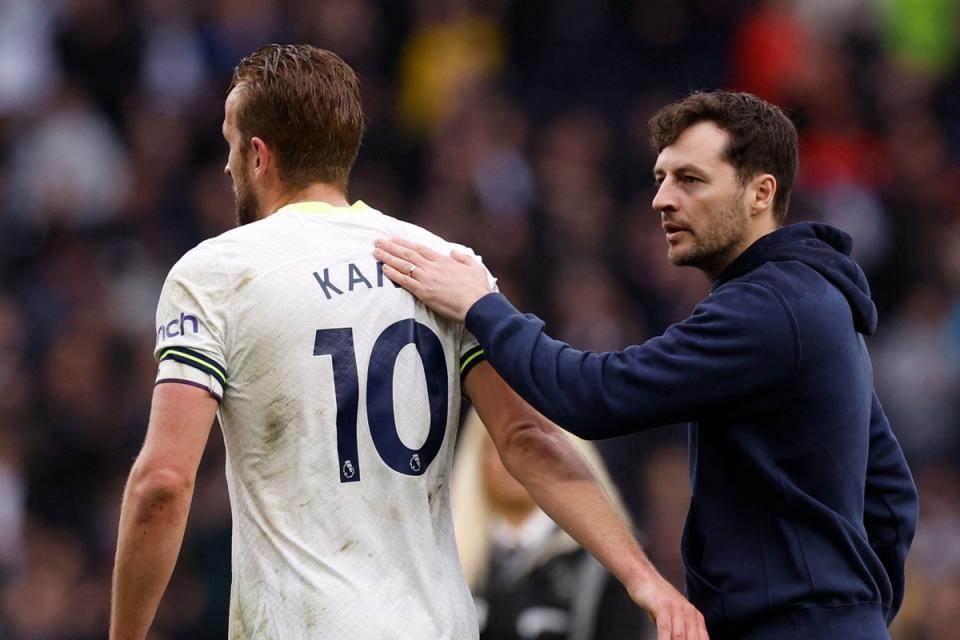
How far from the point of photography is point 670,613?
4047 millimetres

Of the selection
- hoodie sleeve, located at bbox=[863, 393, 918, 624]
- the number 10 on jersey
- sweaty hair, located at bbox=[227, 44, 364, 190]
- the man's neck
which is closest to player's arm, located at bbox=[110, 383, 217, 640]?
the number 10 on jersey

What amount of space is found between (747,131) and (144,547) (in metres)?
1.88

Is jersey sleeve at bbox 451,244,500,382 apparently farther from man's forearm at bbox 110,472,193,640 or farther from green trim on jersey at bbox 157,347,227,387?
man's forearm at bbox 110,472,193,640

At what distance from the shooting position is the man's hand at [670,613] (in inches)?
158

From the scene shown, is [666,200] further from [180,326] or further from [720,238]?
[180,326]

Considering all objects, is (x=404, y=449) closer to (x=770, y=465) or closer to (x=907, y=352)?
(x=770, y=465)

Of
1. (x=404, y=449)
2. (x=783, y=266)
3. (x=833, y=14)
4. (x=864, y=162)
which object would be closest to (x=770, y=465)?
(x=783, y=266)

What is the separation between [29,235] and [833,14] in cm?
629

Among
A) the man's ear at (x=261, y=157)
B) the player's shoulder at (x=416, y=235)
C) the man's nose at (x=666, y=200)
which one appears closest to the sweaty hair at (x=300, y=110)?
the man's ear at (x=261, y=157)

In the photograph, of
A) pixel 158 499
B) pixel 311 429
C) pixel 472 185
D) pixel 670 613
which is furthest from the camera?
pixel 472 185

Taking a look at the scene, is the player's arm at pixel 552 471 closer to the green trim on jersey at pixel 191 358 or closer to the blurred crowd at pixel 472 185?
the green trim on jersey at pixel 191 358

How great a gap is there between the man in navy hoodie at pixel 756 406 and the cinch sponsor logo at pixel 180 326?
0.49 meters

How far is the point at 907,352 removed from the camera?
11375 mm

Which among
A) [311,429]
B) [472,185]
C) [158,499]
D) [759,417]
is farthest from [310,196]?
[472,185]
